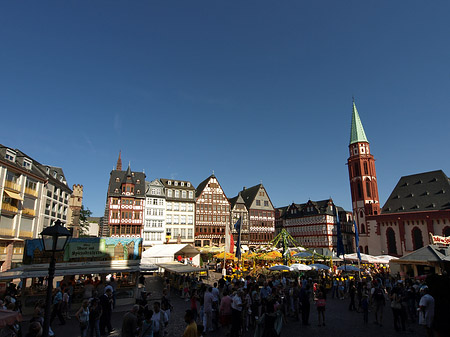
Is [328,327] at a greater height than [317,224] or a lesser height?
lesser

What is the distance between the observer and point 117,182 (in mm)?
50156

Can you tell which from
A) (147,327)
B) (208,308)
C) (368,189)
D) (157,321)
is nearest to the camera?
(147,327)

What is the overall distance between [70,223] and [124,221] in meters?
10.3

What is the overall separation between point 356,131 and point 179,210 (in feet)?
148

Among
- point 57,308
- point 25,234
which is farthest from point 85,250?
point 25,234

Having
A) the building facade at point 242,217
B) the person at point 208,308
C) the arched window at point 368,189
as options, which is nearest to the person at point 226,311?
the person at point 208,308

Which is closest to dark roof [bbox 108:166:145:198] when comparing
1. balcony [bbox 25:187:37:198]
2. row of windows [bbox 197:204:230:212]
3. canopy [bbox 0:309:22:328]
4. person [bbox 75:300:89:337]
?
row of windows [bbox 197:204:230:212]

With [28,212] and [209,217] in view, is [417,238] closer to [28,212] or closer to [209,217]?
[209,217]

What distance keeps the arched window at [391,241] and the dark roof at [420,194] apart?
413 centimetres

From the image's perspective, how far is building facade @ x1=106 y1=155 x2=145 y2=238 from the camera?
48.0 m

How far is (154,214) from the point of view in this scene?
2016 inches

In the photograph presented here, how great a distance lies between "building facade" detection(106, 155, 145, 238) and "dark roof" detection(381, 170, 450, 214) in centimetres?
4652

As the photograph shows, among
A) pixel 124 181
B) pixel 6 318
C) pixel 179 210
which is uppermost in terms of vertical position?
pixel 124 181

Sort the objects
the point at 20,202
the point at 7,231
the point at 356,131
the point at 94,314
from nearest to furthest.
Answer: the point at 94,314, the point at 7,231, the point at 20,202, the point at 356,131
